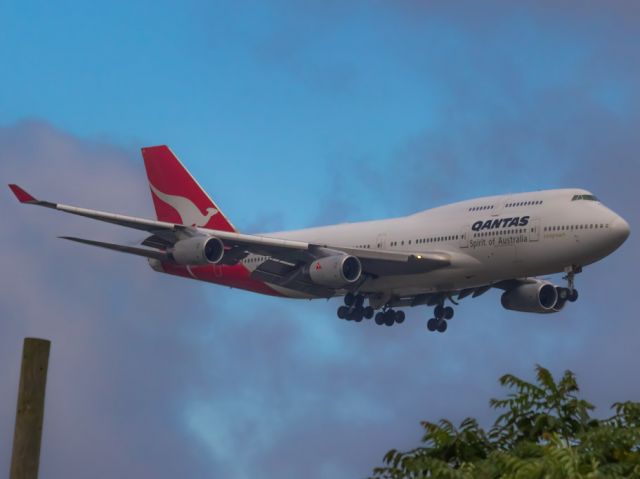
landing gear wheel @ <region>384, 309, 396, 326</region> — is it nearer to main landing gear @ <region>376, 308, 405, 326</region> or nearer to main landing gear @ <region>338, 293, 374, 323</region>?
main landing gear @ <region>376, 308, 405, 326</region>

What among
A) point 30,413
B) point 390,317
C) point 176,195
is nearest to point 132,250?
point 176,195

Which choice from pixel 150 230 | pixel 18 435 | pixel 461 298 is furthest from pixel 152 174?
pixel 18 435

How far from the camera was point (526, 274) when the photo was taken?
194 feet

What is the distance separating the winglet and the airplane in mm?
55

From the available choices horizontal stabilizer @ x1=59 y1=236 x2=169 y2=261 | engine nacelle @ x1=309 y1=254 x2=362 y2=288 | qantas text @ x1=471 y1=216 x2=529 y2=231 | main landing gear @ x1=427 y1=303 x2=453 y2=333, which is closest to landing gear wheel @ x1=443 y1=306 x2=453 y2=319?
main landing gear @ x1=427 y1=303 x2=453 y2=333

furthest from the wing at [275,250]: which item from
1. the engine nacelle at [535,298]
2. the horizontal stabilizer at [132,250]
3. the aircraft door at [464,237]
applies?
the engine nacelle at [535,298]

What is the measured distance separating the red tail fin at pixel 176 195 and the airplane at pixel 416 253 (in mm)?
4629

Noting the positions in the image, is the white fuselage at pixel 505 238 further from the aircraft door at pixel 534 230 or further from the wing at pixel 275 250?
the wing at pixel 275 250

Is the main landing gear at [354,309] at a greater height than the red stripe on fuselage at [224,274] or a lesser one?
lesser

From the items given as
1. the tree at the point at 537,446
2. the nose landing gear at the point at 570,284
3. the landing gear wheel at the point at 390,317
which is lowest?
the tree at the point at 537,446

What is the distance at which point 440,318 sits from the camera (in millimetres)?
66875

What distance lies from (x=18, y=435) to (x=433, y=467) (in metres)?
4.86

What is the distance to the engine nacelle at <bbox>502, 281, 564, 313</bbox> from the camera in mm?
65062

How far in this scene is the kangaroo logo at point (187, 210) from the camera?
73750 mm
